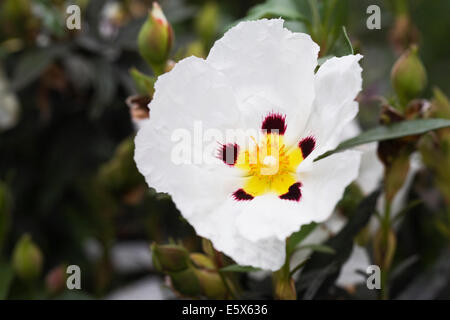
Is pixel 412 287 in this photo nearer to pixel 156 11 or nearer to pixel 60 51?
pixel 156 11

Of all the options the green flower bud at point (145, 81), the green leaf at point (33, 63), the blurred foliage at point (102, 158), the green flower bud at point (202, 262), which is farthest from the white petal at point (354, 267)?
the green leaf at point (33, 63)

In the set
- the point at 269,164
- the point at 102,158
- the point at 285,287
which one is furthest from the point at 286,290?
the point at 102,158

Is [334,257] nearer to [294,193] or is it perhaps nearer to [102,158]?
[294,193]

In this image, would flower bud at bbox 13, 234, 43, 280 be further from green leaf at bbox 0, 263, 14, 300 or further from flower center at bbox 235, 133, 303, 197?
flower center at bbox 235, 133, 303, 197

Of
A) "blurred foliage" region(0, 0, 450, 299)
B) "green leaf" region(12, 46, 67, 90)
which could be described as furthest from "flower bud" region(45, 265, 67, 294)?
"green leaf" region(12, 46, 67, 90)

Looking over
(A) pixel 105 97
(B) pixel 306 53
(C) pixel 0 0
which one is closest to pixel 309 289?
(B) pixel 306 53
